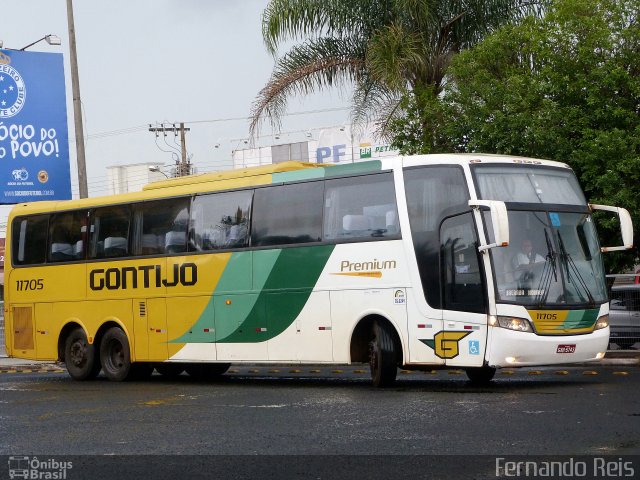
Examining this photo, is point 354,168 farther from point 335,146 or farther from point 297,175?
point 335,146

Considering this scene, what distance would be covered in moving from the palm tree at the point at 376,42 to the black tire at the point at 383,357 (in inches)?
A: 433

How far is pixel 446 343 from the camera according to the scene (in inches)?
631

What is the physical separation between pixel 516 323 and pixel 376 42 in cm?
1328

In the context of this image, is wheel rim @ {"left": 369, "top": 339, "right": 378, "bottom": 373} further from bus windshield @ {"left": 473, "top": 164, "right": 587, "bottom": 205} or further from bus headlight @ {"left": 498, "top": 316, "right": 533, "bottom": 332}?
bus windshield @ {"left": 473, "top": 164, "right": 587, "bottom": 205}

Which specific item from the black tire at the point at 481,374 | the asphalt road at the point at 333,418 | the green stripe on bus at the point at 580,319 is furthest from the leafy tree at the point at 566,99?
the green stripe on bus at the point at 580,319

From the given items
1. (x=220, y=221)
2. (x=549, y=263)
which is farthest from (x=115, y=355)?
(x=549, y=263)

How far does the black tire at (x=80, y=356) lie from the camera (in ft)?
69.3

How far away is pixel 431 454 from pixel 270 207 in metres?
9.08

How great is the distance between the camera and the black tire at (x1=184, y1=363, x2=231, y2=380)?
70.3ft

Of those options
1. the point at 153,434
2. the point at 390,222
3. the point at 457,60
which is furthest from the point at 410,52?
the point at 153,434

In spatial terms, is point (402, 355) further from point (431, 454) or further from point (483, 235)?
point (431, 454)

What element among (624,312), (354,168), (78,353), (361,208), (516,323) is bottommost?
(624,312)

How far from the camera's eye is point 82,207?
21.8 metres

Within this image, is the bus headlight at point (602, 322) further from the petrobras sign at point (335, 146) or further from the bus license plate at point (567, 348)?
the petrobras sign at point (335, 146)
